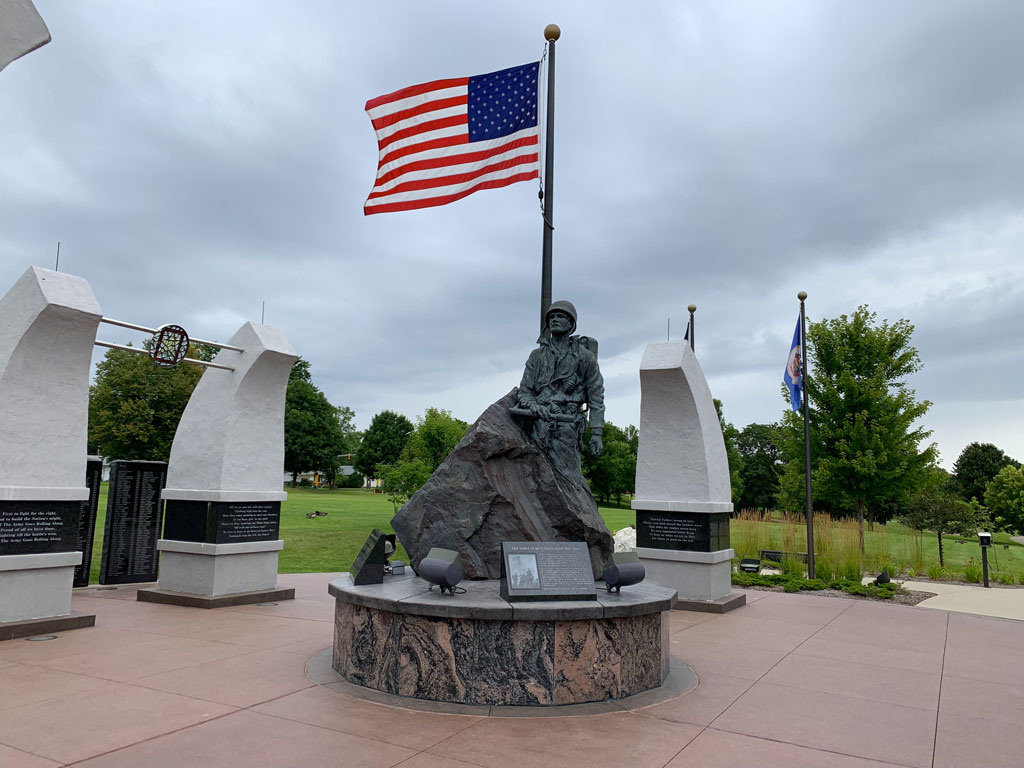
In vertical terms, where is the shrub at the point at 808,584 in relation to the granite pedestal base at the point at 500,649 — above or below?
below

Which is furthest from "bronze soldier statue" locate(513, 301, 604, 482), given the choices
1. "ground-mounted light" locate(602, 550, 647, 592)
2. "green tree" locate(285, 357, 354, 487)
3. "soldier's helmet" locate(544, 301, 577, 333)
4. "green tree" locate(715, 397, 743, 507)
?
"green tree" locate(285, 357, 354, 487)

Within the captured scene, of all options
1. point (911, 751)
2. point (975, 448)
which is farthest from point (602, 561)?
point (975, 448)

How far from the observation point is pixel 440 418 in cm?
2692

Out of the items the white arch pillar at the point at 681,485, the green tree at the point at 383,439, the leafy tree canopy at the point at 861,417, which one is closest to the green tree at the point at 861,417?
the leafy tree canopy at the point at 861,417

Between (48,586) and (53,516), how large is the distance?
0.80m

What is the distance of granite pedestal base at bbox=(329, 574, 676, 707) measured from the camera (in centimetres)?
557

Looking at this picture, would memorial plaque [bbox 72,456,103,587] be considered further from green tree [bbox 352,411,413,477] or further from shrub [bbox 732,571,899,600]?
green tree [bbox 352,411,413,477]

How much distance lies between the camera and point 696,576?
36.4 feet

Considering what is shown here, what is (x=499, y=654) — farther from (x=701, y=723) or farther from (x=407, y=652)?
(x=701, y=723)

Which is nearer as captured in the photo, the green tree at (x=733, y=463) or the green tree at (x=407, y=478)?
the green tree at (x=407, y=478)

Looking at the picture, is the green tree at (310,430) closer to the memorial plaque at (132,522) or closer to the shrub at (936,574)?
the memorial plaque at (132,522)

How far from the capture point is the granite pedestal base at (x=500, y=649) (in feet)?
18.3

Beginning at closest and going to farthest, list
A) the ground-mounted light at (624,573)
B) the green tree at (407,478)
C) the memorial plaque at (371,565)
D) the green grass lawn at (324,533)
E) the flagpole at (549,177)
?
1. the ground-mounted light at (624,573)
2. the memorial plaque at (371,565)
3. the flagpole at (549,177)
4. the green grass lawn at (324,533)
5. the green tree at (407,478)

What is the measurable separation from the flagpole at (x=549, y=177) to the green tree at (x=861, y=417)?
16.9 metres
